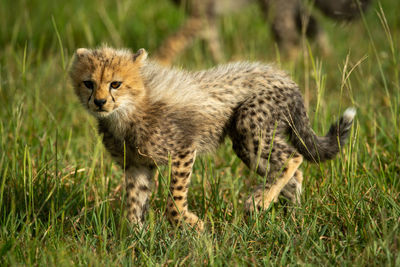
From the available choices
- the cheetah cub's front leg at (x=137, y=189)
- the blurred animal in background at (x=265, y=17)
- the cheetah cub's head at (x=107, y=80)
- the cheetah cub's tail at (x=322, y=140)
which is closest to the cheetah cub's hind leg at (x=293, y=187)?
the cheetah cub's tail at (x=322, y=140)

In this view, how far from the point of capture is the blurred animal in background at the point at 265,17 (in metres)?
5.98

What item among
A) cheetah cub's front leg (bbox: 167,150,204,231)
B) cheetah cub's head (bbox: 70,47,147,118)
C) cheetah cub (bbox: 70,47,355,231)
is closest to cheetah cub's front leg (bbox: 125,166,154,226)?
cheetah cub (bbox: 70,47,355,231)

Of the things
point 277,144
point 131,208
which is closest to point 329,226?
point 277,144

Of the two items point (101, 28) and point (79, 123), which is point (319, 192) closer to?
point (79, 123)

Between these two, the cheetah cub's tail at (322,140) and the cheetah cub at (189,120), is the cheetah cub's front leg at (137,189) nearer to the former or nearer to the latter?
the cheetah cub at (189,120)

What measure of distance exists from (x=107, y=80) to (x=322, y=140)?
1.23m

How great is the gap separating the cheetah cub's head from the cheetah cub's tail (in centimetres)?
88

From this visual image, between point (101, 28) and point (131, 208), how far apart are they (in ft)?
14.4

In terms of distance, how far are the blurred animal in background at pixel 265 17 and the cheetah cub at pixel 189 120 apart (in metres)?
2.82

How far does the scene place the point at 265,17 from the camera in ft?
22.1

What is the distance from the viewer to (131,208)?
3104 mm

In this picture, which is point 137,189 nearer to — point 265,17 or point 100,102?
point 100,102

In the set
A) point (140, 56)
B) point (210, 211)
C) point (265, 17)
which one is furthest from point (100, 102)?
point (265, 17)

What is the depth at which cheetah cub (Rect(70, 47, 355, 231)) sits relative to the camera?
9.23 ft
